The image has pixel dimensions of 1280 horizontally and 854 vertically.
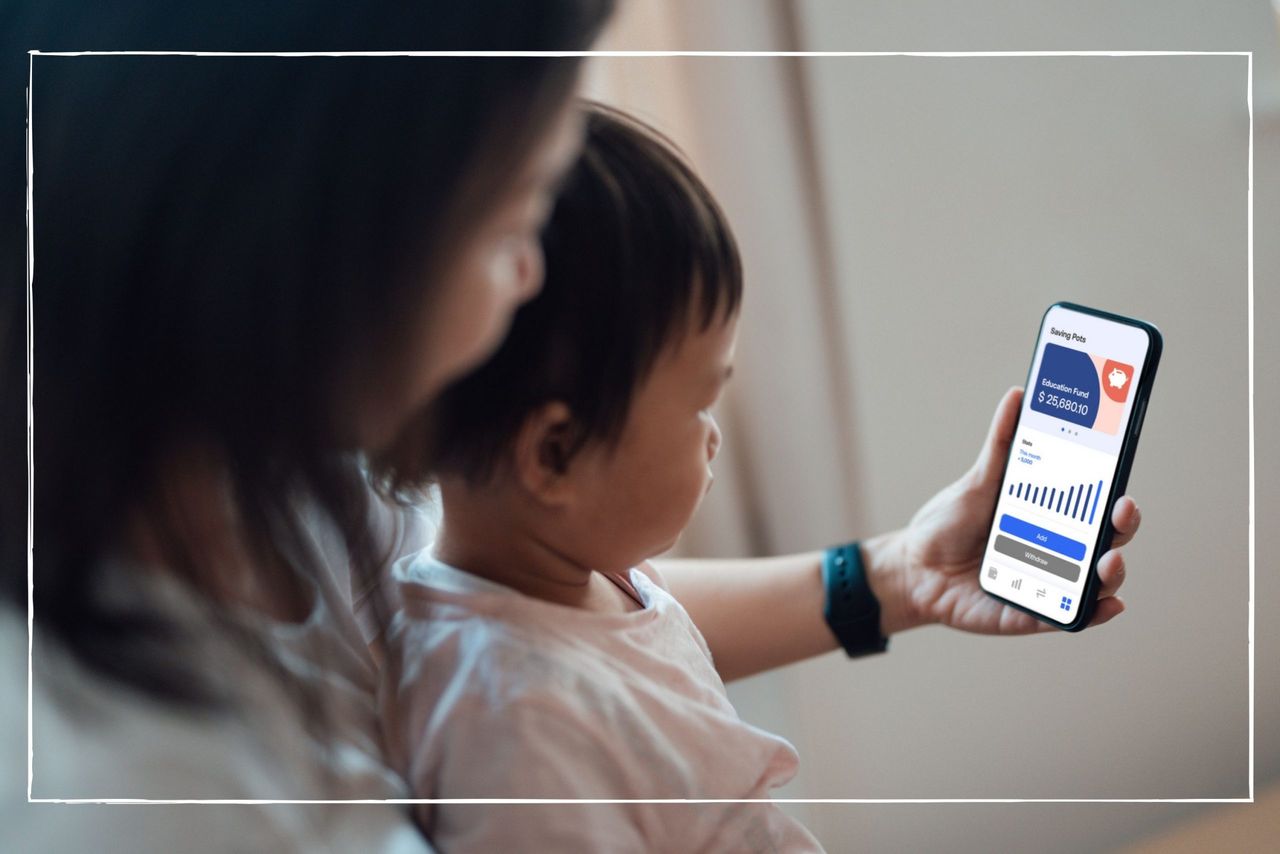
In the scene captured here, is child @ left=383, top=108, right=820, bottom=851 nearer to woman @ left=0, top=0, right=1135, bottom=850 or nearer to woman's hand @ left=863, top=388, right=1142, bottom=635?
woman @ left=0, top=0, right=1135, bottom=850

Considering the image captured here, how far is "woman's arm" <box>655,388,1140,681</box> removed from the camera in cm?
64

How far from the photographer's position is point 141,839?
569 millimetres

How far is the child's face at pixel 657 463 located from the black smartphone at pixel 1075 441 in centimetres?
18

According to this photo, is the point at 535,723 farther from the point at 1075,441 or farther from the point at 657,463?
the point at 1075,441

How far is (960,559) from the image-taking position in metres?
0.67

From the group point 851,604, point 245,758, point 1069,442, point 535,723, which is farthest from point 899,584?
point 245,758

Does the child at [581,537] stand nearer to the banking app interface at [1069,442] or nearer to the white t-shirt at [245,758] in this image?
the white t-shirt at [245,758]

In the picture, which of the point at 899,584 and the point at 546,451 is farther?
the point at 899,584

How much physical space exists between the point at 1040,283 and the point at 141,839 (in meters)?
0.58

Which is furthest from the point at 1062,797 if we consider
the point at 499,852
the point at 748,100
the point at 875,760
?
the point at 748,100

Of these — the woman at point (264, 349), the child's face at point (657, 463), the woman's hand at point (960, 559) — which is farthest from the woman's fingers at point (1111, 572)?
the woman at point (264, 349)

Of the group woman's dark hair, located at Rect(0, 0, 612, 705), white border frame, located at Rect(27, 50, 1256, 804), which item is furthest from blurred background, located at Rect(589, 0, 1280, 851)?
woman's dark hair, located at Rect(0, 0, 612, 705)

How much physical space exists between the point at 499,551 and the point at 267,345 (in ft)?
0.55

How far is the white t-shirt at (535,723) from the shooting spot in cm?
57
